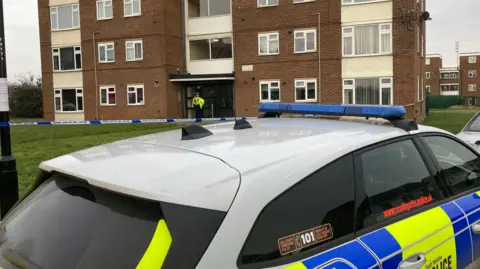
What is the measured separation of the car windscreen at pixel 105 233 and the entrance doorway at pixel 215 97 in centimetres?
2483

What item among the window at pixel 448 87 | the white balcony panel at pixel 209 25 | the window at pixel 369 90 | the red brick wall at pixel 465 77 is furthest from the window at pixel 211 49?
the window at pixel 448 87

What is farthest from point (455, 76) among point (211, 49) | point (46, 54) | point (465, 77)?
point (46, 54)

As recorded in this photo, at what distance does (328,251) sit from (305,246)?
4.0 inches

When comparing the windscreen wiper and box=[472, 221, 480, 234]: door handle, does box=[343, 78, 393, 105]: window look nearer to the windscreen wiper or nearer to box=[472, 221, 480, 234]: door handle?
box=[472, 221, 480, 234]: door handle

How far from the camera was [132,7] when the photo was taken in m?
26.8

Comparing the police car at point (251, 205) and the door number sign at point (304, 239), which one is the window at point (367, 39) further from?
the door number sign at point (304, 239)

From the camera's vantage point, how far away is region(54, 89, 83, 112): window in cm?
2911

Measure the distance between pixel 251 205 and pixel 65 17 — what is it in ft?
101

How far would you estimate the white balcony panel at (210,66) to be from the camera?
26484 millimetres

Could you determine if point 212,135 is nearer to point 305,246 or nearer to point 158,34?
point 305,246

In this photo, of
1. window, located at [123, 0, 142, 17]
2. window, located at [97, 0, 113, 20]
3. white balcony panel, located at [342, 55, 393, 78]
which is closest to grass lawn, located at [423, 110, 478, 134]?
white balcony panel, located at [342, 55, 393, 78]

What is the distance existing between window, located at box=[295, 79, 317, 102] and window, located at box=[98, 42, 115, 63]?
11.6m

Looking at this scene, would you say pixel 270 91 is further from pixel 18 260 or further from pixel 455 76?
pixel 455 76

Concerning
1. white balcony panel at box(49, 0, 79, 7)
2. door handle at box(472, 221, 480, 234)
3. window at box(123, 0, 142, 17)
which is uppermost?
white balcony panel at box(49, 0, 79, 7)
